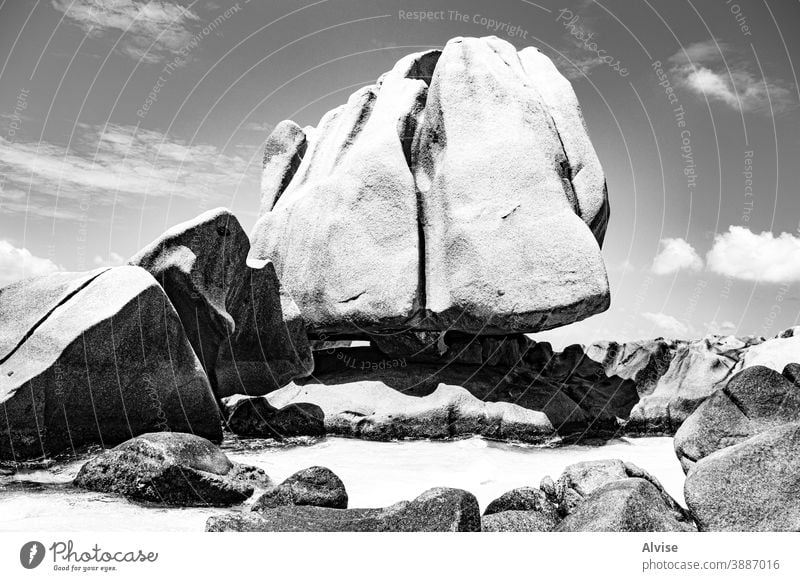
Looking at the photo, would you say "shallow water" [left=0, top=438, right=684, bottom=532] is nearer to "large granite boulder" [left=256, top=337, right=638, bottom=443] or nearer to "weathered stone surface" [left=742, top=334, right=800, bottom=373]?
"large granite boulder" [left=256, top=337, right=638, bottom=443]

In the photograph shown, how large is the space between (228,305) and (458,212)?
14.3ft

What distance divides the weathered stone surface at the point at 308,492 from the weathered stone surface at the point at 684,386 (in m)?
7.93

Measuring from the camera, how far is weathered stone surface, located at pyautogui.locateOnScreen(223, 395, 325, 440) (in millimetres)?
10875

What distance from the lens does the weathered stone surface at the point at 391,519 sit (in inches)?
194

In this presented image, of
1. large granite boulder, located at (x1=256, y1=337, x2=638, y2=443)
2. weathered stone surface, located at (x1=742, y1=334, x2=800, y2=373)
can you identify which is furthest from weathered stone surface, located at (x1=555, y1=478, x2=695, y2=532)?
weathered stone surface, located at (x1=742, y1=334, x2=800, y2=373)

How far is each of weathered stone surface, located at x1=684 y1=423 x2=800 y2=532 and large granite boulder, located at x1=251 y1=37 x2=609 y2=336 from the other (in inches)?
218

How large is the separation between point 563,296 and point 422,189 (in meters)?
3.67

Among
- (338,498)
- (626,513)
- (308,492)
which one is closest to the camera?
(626,513)

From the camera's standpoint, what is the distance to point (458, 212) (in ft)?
39.1

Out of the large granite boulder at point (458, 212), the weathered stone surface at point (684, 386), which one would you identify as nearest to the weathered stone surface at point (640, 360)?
the weathered stone surface at point (684, 386)

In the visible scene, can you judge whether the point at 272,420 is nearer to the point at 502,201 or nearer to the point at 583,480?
the point at 502,201

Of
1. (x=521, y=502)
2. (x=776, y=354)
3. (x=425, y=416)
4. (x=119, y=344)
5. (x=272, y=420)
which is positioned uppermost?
(x=119, y=344)

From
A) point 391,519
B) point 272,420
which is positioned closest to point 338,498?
point 391,519

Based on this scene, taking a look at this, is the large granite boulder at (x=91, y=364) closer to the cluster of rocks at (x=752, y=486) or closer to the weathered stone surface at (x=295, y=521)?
the weathered stone surface at (x=295, y=521)
